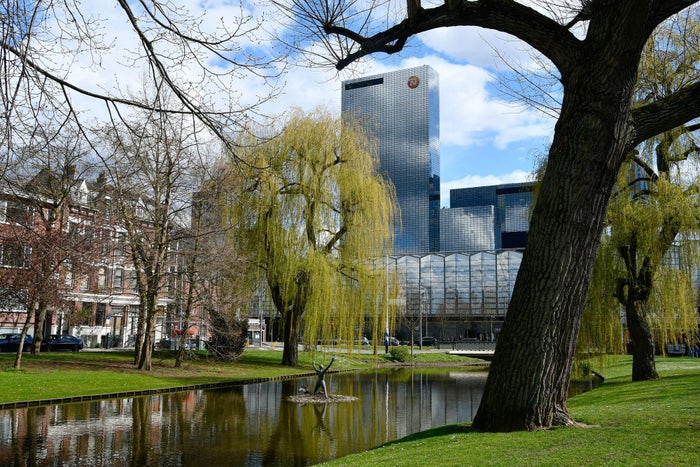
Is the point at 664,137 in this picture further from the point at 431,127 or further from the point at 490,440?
the point at 431,127

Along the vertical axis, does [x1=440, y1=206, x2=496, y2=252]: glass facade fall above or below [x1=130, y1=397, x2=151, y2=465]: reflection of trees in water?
above

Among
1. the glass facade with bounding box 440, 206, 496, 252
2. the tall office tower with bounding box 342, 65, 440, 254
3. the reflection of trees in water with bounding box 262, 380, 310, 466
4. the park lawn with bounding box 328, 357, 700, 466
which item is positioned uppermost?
the tall office tower with bounding box 342, 65, 440, 254

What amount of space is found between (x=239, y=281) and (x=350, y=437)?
14.9 metres

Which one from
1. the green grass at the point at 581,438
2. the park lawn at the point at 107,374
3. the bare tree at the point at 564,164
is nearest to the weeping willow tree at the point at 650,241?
the green grass at the point at 581,438

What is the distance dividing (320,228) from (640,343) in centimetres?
1454

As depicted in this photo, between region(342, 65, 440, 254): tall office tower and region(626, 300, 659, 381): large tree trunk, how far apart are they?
356 feet

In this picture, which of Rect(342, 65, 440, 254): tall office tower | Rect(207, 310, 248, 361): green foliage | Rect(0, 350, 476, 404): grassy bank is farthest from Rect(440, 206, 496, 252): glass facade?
Rect(207, 310, 248, 361): green foliage

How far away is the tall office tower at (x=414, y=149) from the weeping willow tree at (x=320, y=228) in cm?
9781

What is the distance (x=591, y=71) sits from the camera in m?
7.21

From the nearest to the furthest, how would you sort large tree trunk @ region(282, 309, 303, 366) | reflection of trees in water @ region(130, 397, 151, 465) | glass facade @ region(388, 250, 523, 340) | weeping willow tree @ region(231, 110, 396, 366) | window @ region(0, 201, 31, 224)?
1. window @ region(0, 201, 31, 224)
2. reflection of trees in water @ region(130, 397, 151, 465)
3. weeping willow tree @ region(231, 110, 396, 366)
4. large tree trunk @ region(282, 309, 303, 366)
5. glass facade @ region(388, 250, 523, 340)

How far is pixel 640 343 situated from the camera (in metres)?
18.5

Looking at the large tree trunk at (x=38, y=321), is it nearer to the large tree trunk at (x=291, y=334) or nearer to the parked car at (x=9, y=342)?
the parked car at (x=9, y=342)

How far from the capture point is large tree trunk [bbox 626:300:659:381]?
18.1 meters

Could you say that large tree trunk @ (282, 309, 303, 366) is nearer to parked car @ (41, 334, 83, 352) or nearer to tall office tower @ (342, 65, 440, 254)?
parked car @ (41, 334, 83, 352)
